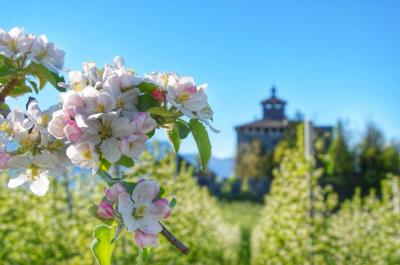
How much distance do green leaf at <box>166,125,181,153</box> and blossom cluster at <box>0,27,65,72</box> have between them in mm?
314

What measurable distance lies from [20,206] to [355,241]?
2.54 metres

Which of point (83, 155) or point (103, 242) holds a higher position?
point (83, 155)

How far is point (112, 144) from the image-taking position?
0.90 meters

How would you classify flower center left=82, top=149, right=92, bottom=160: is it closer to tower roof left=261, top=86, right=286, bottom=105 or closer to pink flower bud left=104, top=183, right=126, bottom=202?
pink flower bud left=104, top=183, right=126, bottom=202

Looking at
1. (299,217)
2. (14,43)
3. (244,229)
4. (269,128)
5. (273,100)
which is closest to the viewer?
(14,43)

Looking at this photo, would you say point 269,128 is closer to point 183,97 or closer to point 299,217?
point 299,217

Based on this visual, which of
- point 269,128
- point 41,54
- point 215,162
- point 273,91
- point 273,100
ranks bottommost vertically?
point 41,54

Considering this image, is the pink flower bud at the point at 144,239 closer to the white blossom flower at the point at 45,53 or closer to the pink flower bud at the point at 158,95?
the pink flower bud at the point at 158,95

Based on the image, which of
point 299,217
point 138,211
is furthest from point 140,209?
point 299,217

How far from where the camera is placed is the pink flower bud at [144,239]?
927 millimetres

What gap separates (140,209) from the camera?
917 mm

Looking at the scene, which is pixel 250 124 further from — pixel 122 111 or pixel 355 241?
pixel 122 111

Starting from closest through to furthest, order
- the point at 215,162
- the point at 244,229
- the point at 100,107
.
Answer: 1. the point at 100,107
2. the point at 244,229
3. the point at 215,162

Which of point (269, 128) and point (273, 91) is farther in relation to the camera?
point (273, 91)
